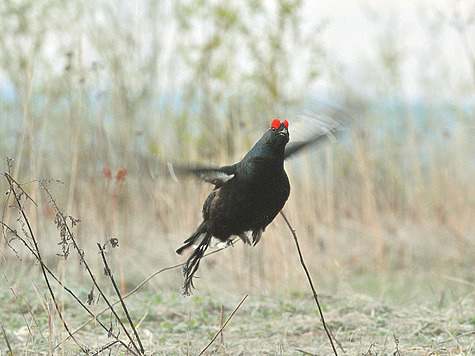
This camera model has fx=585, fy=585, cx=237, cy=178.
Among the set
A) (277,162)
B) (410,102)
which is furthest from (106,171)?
(410,102)

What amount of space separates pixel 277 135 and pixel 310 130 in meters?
0.20

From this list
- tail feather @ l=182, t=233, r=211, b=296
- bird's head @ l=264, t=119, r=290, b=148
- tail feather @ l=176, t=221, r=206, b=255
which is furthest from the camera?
tail feather @ l=176, t=221, r=206, b=255

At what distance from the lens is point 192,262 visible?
2.07 metres

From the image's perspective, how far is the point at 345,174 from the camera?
5.57 metres

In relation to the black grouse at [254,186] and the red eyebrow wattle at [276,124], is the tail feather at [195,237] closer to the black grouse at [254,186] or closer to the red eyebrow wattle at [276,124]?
the black grouse at [254,186]

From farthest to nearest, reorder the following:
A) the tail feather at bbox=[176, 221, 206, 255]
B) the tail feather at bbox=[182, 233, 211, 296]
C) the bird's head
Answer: the tail feather at bbox=[176, 221, 206, 255]
the tail feather at bbox=[182, 233, 211, 296]
the bird's head

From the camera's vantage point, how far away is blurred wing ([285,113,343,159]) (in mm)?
1810

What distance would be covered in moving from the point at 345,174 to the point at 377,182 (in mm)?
618

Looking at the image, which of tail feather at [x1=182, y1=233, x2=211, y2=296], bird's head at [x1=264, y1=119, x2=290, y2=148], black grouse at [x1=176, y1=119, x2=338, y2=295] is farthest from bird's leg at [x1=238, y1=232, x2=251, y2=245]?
bird's head at [x1=264, y1=119, x2=290, y2=148]

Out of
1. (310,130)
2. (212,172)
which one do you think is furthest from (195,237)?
(310,130)

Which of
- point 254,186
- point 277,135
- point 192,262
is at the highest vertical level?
point 277,135

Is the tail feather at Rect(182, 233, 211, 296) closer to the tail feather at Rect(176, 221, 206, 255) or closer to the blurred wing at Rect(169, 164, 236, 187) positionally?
the tail feather at Rect(176, 221, 206, 255)

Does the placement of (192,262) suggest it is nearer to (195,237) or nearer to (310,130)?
(195,237)

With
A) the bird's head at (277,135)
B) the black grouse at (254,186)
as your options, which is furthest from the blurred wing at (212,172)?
the bird's head at (277,135)
